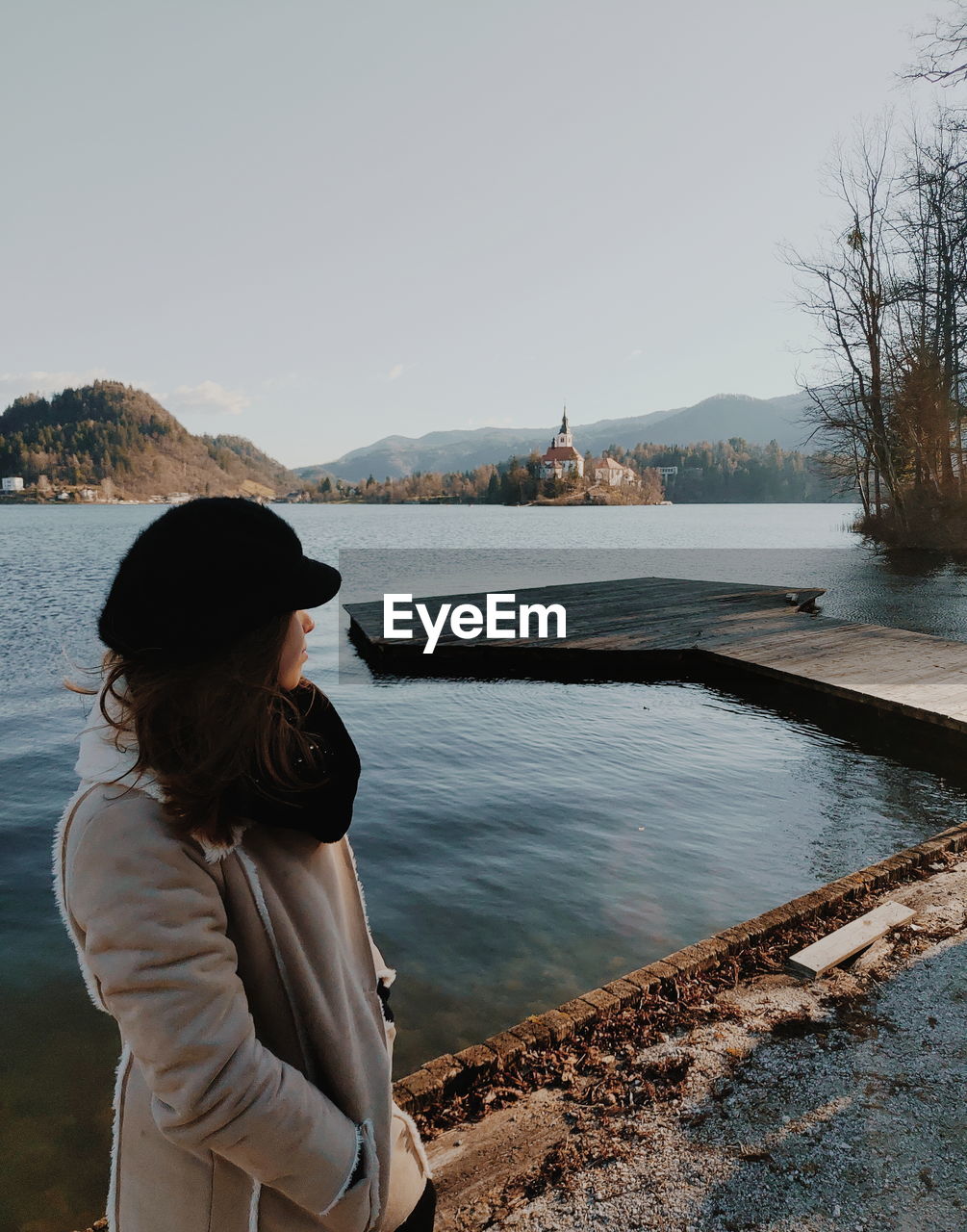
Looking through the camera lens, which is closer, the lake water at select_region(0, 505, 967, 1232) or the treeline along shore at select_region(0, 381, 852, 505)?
the lake water at select_region(0, 505, 967, 1232)

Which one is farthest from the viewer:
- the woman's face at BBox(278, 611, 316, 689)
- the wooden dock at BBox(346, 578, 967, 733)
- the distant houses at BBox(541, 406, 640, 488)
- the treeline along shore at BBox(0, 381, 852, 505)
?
Result: the distant houses at BBox(541, 406, 640, 488)

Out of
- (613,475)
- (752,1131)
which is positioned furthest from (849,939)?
(613,475)

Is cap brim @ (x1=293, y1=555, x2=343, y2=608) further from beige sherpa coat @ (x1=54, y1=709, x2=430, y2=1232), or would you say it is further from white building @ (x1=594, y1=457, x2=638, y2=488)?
white building @ (x1=594, y1=457, x2=638, y2=488)

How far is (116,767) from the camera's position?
1180 mm

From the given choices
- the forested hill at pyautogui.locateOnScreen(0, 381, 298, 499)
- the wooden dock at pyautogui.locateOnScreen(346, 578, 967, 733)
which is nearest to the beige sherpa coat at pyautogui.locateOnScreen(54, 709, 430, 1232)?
the wooden dock at pyautogui.locateOnScreen(346, 578, 967, 733)

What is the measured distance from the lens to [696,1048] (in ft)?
10.1

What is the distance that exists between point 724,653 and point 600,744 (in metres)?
3.89

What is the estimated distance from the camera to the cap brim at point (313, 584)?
1270 millimetres

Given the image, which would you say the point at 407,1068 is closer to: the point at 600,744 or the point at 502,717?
the point at 600,744

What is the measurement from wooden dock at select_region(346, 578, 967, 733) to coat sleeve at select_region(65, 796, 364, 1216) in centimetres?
886

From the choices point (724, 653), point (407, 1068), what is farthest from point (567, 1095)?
point (724, 653)

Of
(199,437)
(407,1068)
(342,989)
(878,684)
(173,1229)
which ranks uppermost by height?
(199,437)

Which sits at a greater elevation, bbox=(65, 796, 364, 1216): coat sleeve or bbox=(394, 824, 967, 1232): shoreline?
bbox=(65, 796, 364, 1216): coat sleeve

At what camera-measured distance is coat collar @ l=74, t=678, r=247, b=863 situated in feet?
3.83
